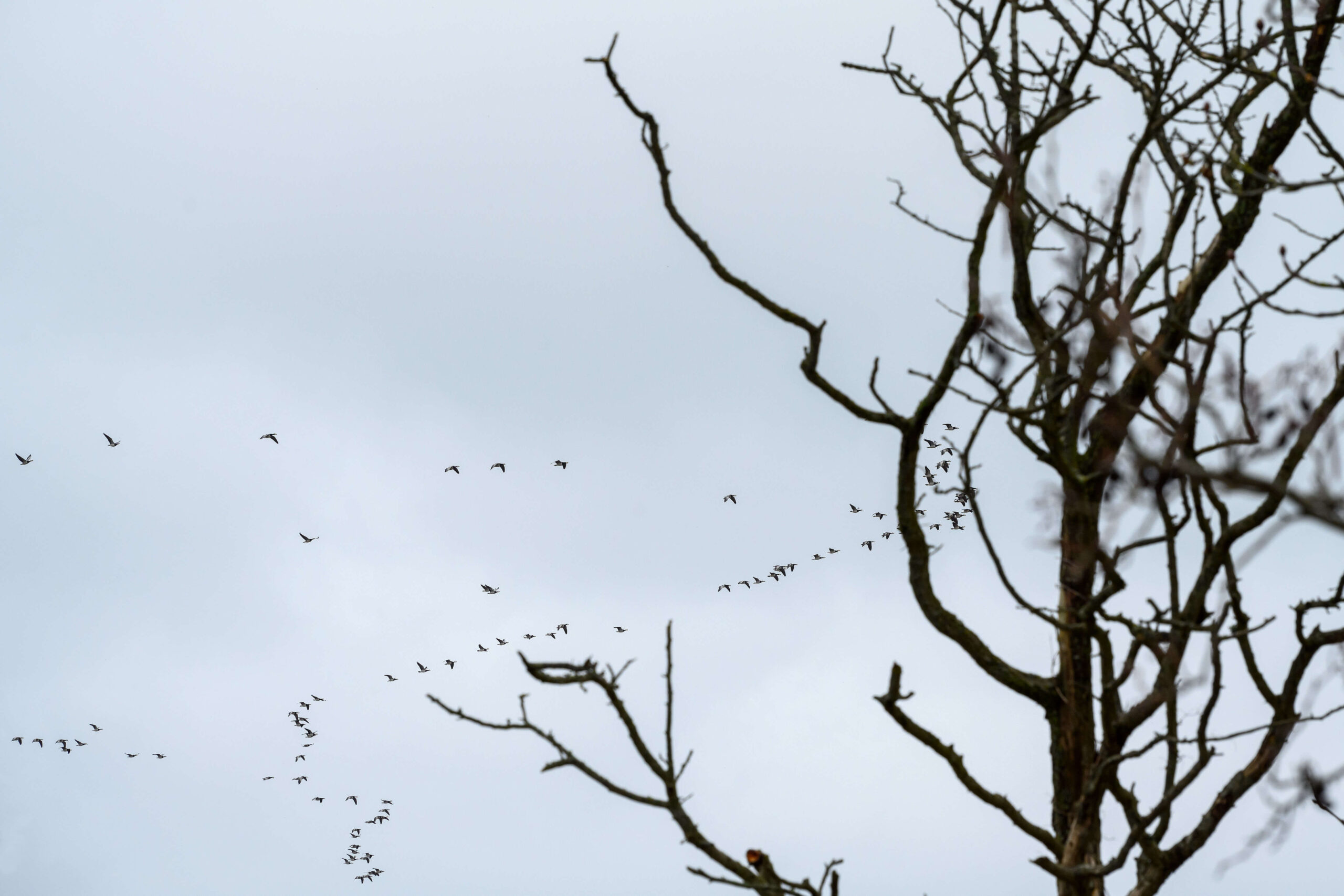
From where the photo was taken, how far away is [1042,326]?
5508 mm

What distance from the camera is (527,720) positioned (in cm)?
530

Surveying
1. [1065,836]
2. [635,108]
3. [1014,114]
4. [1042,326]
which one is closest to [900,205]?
[1014,114]

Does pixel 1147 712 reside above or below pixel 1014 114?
below

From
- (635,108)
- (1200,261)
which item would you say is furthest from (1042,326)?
(635,108)

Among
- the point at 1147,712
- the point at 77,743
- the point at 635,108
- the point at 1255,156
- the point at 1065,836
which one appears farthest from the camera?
the point at 77,743

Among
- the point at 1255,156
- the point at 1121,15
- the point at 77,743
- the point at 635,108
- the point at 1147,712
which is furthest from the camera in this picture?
the point at 77,743

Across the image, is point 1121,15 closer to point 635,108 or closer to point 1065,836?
point 635,108

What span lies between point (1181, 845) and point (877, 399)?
2.55 m

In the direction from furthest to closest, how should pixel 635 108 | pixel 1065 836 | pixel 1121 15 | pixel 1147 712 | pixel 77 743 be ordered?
1. pixel 77 743
2. pixel 1121 15
3. pixel 1065 836
4. pixel 1147 712
5. pixel 635 108

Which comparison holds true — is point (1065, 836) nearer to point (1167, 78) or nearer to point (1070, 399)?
point (1070, 399)

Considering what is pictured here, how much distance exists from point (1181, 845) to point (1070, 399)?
2.19m

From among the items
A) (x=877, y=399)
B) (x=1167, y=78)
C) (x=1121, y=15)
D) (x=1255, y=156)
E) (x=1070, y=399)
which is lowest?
(x=877, y=399)

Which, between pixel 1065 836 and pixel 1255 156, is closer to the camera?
pixel 1065 836

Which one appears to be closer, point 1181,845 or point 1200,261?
point 1181,845
